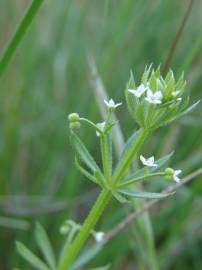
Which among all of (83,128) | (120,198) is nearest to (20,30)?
(120,198)

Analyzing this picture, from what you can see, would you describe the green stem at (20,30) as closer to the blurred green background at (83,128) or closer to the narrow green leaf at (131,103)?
the narrow green leaf at (131,103)

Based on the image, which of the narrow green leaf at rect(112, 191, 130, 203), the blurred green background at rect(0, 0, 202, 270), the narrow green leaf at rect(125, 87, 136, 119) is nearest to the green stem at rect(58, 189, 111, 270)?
the narrow green leaf at rect(112, 191, 130, 203)

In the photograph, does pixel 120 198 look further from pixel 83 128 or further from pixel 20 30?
pixel 83 128

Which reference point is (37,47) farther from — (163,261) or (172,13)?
(163,261)

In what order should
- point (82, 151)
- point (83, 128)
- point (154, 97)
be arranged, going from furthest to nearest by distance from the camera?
point (83, 128)
point (82, 151)
point (154, 97)

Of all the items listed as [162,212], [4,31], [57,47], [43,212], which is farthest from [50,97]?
[162,212]

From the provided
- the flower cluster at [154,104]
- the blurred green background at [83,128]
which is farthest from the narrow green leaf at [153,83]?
→ the blurred green background at [83,128]

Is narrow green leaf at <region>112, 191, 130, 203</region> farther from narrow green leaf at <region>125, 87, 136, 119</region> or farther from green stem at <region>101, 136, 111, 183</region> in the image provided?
narrow green leaf at <region>125, 87, 136, 119</region>
